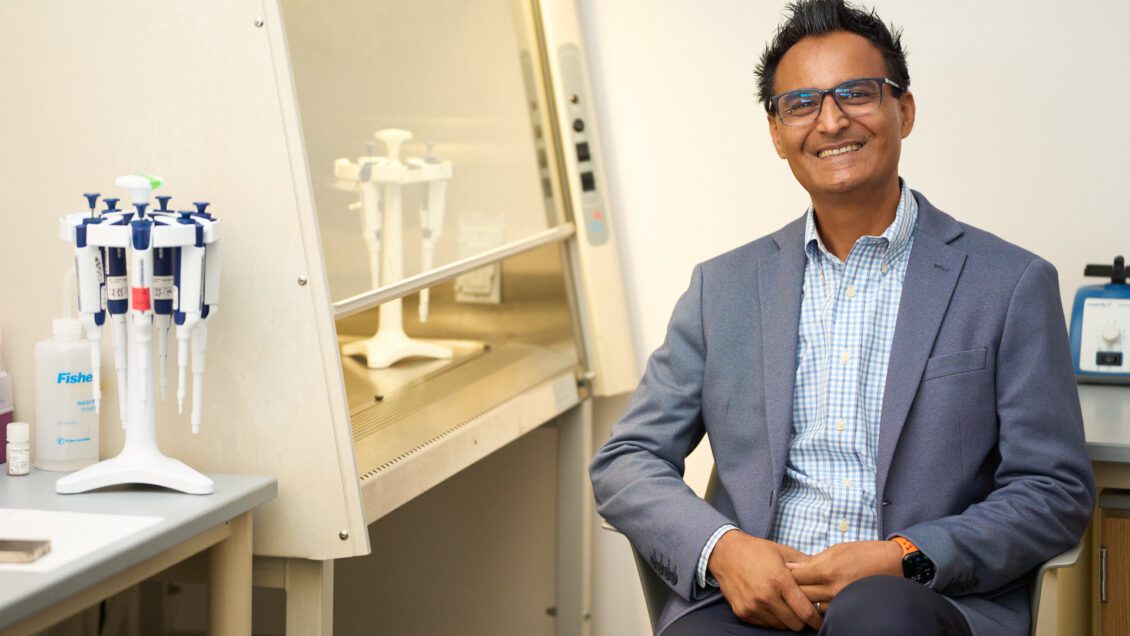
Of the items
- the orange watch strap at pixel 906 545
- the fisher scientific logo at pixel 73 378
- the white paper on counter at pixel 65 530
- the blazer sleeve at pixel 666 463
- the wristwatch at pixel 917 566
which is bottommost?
the wristwatch at pixel 917 566

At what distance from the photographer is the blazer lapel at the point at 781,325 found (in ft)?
6.28

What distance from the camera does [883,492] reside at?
6.01ft

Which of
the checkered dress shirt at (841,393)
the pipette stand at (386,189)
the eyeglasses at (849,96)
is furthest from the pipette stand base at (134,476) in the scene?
the eyeglasses at (849,96)

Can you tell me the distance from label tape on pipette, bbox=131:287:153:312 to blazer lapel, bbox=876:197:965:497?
105 centimetres

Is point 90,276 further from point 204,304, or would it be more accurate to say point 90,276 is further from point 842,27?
point 842,27

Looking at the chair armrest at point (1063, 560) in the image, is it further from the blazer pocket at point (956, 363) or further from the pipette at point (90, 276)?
the pipette at point (90, 276)

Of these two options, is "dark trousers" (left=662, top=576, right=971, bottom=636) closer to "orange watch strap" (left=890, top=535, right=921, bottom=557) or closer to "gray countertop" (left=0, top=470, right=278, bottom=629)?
"orange watch strap" (left=890, top=535, right=921, bottom=557)

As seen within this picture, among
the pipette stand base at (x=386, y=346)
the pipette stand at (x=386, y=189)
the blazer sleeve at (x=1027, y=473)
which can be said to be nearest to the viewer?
the blazer sleeve at (x=1027, y=473)

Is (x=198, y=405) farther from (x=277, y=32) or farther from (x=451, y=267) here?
(x=451, y=267)

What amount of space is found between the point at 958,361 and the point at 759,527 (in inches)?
15.3

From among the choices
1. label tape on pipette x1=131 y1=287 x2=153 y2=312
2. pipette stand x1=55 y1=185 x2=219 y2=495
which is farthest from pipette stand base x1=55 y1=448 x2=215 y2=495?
A: label tape on pipette x1=131 y1=287 x2=153 y2=312

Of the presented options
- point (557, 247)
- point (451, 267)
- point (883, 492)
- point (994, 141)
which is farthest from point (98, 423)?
point (994, 141)

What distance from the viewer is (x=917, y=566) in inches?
68.1

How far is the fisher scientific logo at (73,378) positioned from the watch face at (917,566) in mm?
1178
